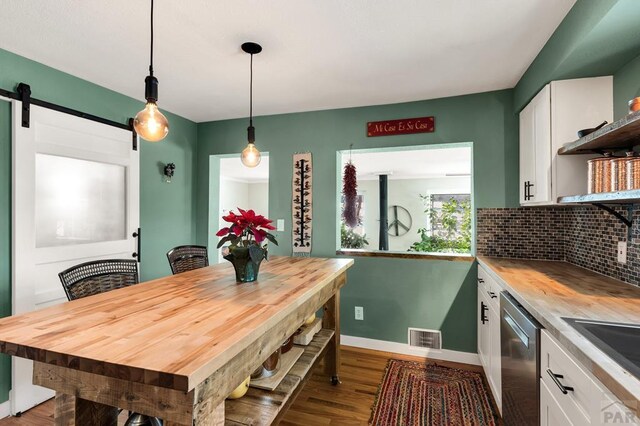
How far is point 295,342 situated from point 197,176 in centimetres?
250

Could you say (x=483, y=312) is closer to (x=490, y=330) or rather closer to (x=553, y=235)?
(x=490, y=330)

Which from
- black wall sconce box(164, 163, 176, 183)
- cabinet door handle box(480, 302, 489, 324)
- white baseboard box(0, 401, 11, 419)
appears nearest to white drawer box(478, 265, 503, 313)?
cabinet door handle box(480, 302, 489, 324)

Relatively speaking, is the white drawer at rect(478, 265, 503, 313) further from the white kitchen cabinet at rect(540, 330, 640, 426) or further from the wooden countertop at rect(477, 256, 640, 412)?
the white kitchen cabinet at rect(540, 330, 640, 426)

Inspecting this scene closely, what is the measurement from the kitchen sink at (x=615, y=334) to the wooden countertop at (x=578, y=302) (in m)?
0.04

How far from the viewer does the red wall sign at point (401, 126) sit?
9.75ft

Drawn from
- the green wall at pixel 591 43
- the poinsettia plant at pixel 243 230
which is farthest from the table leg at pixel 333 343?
the green wall at pixel 591 43

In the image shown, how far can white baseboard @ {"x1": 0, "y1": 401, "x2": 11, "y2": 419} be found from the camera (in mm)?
2090


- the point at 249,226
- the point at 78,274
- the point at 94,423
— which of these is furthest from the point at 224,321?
the point at 78,274

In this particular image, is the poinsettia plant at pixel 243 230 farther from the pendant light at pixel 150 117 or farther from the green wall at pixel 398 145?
the green wall at pixel 398 145

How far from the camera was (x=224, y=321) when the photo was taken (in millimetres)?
1110

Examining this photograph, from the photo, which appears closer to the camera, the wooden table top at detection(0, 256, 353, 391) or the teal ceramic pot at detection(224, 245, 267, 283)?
the wooden table top at detection(0, 256, 353, 391)

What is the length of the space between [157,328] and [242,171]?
6450 mm

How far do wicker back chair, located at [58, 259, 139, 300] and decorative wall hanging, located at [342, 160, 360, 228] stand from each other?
82.3 inches

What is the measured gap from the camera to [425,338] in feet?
9.67
